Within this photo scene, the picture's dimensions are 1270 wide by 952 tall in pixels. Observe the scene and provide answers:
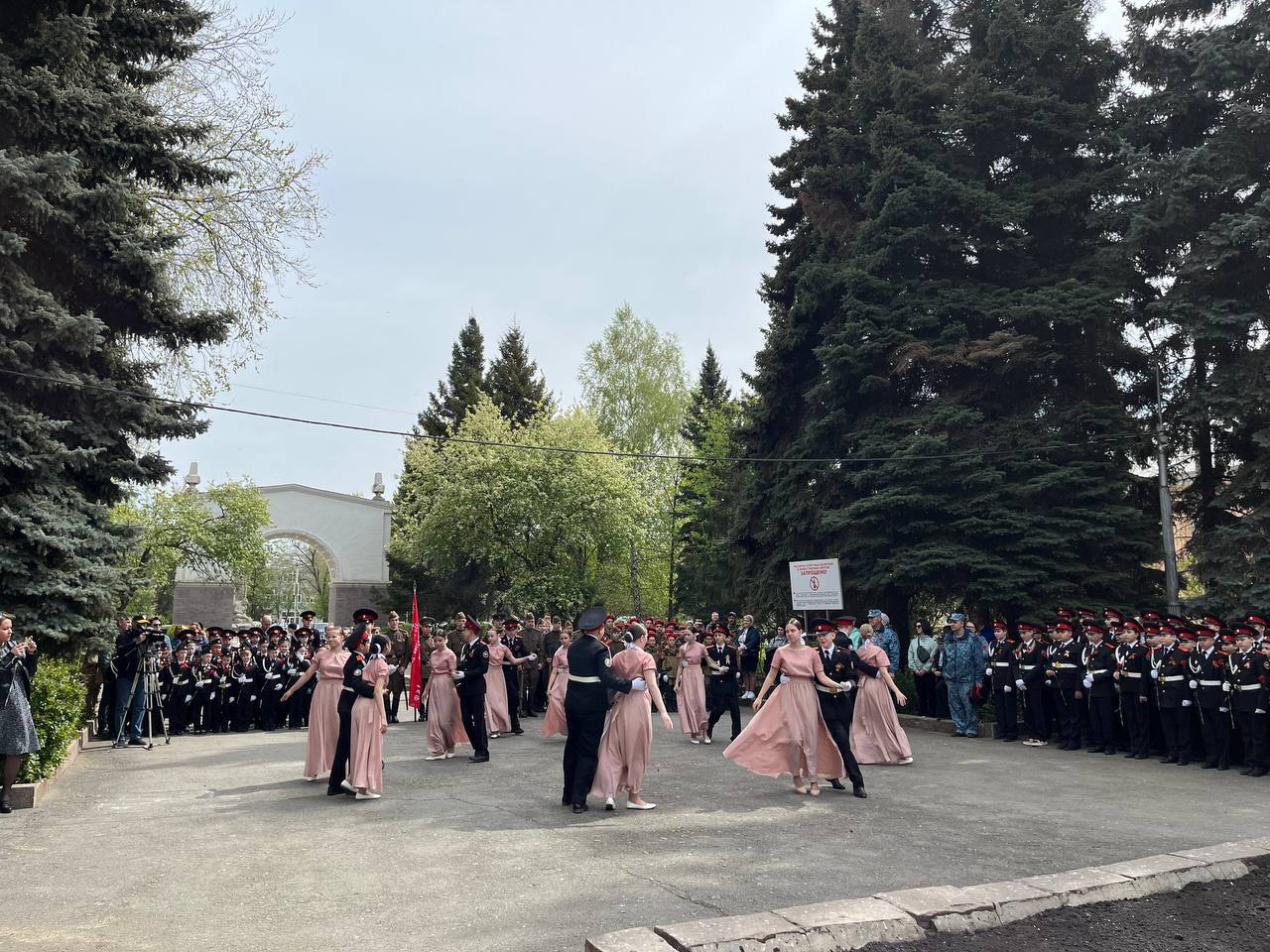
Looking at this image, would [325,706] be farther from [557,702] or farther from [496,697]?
[557,702]

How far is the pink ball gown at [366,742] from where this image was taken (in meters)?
10.8

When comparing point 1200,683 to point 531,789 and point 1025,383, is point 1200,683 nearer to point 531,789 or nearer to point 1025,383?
point 531,789

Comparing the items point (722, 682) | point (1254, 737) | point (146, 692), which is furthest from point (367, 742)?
point (1254, 737)

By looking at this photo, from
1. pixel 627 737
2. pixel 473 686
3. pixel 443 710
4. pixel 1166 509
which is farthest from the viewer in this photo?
pixel 1166 509

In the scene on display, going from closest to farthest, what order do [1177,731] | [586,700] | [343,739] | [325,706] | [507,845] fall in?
[507,845] < [586,700] < [343,739] < [325,706] < [1177,731]

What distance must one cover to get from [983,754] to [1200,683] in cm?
333

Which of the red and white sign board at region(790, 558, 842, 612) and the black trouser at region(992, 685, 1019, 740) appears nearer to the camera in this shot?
the black trouser at region(992, 685, 1019, 740)

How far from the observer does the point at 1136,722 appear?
14.7 metres

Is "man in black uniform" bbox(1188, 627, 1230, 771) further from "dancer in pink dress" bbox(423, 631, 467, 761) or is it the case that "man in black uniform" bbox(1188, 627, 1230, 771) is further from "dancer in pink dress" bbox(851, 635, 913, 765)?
"dancer in pink dress" bbox(423, 631, 467, 761)

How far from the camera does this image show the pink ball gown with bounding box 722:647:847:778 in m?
11.1

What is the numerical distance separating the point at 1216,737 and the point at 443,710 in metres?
11.4

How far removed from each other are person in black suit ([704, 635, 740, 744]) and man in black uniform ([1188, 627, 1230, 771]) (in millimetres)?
6777

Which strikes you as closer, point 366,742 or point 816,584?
point 366,742

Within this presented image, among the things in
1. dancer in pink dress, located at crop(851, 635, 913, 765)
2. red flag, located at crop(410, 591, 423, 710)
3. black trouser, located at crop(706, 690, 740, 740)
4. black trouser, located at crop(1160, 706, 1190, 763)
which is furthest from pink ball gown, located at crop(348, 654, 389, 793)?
black trouser, located at crop(1160, 706, 1190, 763)
